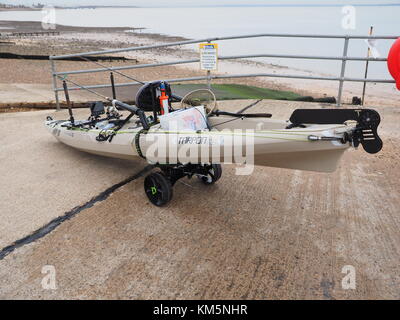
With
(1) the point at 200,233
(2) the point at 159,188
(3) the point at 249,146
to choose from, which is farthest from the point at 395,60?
(2) the point at 159,188

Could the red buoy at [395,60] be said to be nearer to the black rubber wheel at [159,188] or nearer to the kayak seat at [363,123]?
the kayak seat at [363,123]

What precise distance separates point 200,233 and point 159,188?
762 mm

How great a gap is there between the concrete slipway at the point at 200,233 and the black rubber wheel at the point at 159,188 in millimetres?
118

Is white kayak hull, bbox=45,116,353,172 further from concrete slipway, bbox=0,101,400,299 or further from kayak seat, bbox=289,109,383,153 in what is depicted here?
concrete slipway, bbox=0,101,400,299

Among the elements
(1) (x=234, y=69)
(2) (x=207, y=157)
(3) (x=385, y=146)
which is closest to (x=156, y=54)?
(1) (x=234, y=69)

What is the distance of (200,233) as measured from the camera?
377 centimetres

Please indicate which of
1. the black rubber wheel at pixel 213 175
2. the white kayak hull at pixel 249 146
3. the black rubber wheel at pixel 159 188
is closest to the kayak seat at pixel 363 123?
the white kayak hull at pixel 249 146

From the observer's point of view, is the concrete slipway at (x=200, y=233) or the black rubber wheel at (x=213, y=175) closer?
the concrete slipway at (x=200, y=233)

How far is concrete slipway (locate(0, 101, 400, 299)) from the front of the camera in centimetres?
305

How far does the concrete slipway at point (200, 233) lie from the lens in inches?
120

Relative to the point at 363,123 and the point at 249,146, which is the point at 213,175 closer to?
the point at 249,146

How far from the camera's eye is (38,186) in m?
4.70

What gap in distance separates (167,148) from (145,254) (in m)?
1.12

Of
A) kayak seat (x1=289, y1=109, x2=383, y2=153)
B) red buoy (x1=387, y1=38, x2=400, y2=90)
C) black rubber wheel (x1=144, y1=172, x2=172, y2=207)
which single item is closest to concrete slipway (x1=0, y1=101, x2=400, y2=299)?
black rubber wheel (x1=144, y1=172, x2=172, y2=207)
